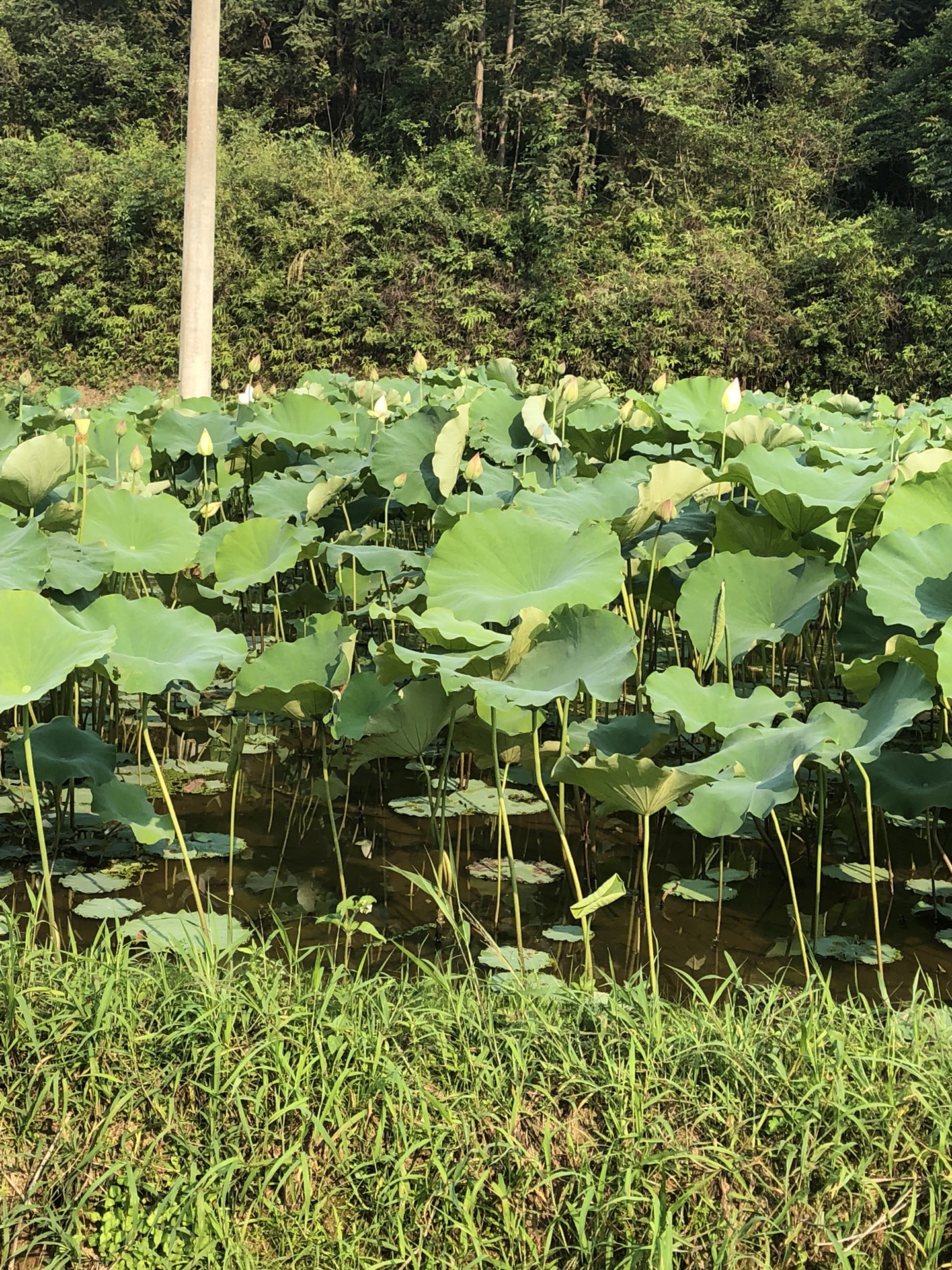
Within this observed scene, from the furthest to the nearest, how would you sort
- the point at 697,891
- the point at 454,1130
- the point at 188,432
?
1. the point at 188,432
2. the point at 697,891
3. the point at 454,1130

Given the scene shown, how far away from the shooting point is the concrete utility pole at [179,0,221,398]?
5.04m

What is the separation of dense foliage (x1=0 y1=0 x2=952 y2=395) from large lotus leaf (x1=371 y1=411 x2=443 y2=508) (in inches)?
414

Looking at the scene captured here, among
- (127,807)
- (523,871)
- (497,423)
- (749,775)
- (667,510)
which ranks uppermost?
(667,510)

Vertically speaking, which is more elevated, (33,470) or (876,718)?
(33,470)

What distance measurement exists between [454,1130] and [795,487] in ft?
4.18

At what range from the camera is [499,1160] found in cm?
118

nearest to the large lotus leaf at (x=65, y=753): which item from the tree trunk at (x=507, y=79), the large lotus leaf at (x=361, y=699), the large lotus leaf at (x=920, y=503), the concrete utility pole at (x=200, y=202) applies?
the large lotus leaf at (x=361, y=699)

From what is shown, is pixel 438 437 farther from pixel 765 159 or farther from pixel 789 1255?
pixel 765 159

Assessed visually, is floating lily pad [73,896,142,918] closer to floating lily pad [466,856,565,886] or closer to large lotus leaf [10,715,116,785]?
large lotus leaf [10,715,116,785]

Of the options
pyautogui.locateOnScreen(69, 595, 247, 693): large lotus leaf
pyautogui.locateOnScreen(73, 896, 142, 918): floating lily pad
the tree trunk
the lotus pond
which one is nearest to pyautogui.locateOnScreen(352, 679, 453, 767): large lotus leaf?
the lotus pond

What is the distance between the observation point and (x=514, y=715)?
1700 mm

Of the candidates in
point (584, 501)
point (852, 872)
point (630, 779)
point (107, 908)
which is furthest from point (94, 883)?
point (852, 872)

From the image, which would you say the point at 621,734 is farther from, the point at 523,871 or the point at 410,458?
the point at 410,458

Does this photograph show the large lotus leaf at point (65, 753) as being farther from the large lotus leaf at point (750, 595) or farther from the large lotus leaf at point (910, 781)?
the large lotus leaf at point (910, 781)
